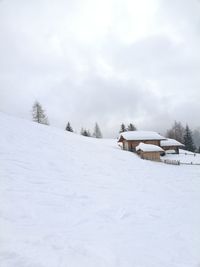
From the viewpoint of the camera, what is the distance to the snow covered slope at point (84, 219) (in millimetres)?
5766

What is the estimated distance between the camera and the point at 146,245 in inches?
282

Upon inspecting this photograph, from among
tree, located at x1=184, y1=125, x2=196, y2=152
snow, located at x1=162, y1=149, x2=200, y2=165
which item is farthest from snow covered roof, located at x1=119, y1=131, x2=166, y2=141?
tree, located at x1=184, y1=125, x2=196, y2=152

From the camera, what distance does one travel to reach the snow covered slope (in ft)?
18.9

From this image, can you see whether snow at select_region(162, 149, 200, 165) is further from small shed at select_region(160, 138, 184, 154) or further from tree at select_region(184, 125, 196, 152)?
tree at select_region(184, 125, 196, 152)

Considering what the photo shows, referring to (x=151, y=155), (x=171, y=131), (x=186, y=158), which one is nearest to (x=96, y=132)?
(x=171, y=131)

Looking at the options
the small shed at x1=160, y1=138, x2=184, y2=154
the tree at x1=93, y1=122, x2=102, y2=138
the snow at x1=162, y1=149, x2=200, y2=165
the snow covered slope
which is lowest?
the snow covered slope

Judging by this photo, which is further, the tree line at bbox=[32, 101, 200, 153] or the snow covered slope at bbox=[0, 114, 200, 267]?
the tree line at bbox=[32, 101, 200, 153]

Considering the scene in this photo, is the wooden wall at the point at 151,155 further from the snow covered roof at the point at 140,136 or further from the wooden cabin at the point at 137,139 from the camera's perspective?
the snow covered roof at the point at 140,136

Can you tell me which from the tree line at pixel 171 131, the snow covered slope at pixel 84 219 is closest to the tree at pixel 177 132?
the tree line at pixel 171 131

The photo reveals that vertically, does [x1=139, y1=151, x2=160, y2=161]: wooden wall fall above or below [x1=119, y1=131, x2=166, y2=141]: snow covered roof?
below

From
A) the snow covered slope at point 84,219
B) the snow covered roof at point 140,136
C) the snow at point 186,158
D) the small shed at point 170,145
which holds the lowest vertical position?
the snow covered slope at point 84,219

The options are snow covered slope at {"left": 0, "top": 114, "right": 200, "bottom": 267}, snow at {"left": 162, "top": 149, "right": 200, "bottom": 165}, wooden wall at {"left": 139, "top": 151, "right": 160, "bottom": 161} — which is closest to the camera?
snow covered slope at {"left": 0, "top": 114, "right": 200, "bottom": 267}

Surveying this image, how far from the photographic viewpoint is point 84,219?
823cm

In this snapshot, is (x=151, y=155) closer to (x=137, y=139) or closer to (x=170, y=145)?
(x=137, y=139)
